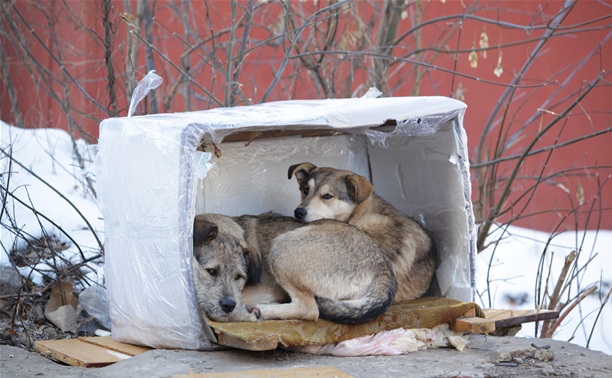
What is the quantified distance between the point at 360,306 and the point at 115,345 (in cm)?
147

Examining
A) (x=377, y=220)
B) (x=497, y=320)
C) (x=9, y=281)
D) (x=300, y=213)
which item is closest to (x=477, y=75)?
(x=377, y=220)

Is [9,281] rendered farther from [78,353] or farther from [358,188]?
[358,188]

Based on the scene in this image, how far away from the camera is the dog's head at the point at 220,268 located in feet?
14.9

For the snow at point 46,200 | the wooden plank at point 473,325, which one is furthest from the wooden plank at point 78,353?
the wooden plank at point 473,325

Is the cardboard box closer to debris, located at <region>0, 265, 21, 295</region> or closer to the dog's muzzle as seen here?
the dog's muzzle

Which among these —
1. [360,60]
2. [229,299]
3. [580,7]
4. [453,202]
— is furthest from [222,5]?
[229,299]

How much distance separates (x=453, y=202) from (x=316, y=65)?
2.34 metres

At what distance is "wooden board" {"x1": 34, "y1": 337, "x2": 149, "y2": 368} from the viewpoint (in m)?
4.41

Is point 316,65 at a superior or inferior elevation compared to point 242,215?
superior

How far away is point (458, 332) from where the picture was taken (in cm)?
500

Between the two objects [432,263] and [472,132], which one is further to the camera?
[472,132]

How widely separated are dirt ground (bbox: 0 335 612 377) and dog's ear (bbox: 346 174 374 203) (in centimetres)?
117

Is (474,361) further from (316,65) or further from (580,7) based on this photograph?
(580,7)

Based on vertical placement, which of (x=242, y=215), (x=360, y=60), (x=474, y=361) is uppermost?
(x=360, y=60)
